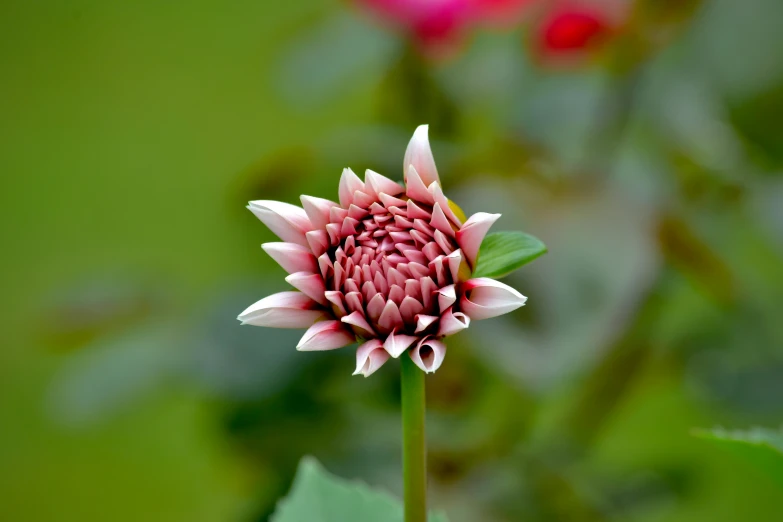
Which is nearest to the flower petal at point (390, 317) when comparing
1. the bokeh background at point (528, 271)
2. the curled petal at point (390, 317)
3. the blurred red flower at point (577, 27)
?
the curled petal at point (390, 317)

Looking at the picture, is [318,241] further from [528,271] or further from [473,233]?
[528,271]

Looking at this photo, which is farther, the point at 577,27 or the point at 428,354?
the point at 577,27

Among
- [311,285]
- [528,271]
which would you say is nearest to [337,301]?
[311,285]

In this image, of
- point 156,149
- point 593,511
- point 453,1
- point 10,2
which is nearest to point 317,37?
point 453,1

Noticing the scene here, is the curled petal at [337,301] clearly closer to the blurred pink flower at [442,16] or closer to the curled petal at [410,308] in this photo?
the curled petal at [410,308]

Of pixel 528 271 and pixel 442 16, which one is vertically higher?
pixel 442 16

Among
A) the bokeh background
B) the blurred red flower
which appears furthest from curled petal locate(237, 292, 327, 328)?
the blurred red flower
